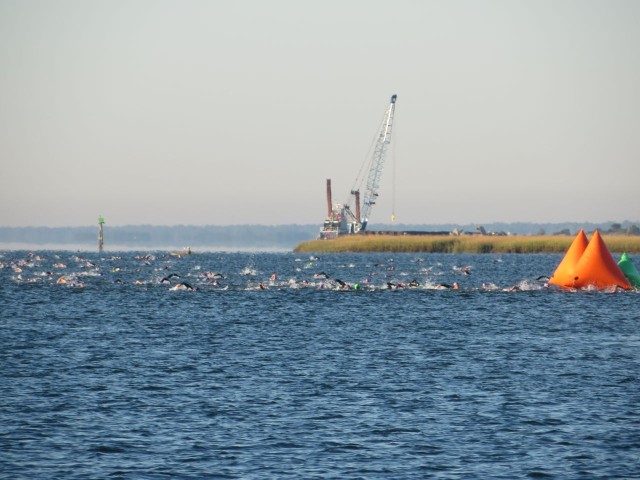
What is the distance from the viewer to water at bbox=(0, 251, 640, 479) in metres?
24.3

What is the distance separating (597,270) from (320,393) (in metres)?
49.9

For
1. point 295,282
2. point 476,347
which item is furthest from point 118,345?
point 295,282

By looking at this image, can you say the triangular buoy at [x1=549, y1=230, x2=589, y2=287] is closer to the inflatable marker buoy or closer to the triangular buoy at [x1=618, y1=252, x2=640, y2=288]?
the inflatable marker buoy

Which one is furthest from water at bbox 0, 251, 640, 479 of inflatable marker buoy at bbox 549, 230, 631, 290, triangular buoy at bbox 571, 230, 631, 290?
inflatable marker buoy at bbox 549, 230, 631, 290

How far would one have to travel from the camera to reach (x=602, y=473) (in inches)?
916

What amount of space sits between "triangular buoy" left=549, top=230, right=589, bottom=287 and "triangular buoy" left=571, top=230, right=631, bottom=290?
39 cm

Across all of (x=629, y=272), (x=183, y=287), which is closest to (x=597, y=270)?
(x=629, y=272)

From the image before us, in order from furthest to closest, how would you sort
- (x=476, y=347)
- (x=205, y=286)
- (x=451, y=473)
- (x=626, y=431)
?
1. (x=205, y=286)
2. (x=476, y=347)
3. (x=626, y=431)
4. (x=451, y=473)

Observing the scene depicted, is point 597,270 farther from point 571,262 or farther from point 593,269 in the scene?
point 571,262

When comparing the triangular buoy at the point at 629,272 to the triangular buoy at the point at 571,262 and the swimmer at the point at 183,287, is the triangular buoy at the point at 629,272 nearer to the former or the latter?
the triangular buoy at the point at 571,262

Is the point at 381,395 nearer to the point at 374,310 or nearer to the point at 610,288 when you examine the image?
the point at 374,310

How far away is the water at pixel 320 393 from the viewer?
24297 millimetres

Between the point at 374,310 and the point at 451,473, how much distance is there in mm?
44555

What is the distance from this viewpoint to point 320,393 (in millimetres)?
33000
